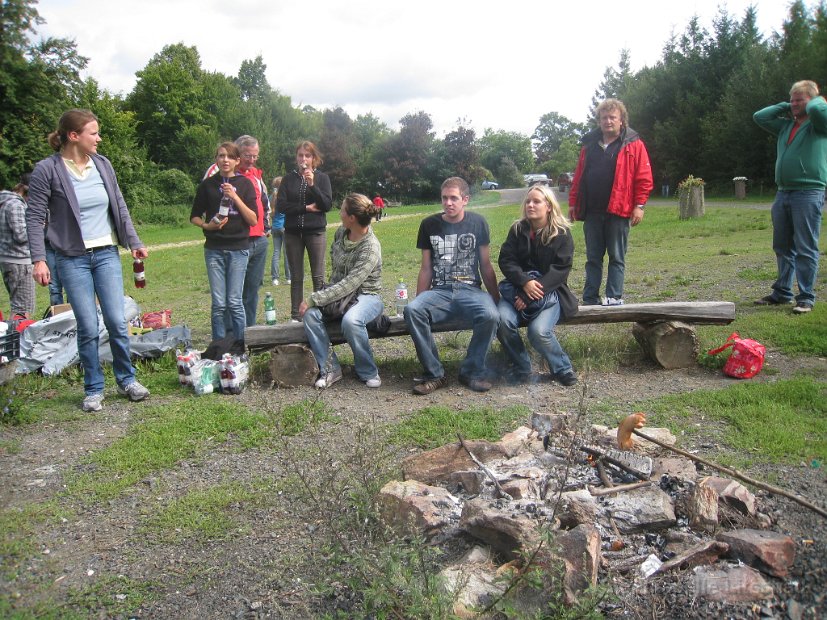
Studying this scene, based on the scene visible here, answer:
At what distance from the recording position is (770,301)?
21.5ft

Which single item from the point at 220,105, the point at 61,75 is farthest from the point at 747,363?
the point at 220,105

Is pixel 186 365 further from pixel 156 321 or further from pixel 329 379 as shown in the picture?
pixel 156 321

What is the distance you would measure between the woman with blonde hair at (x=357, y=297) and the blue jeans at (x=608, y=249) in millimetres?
2019

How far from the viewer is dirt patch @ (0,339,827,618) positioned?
2500 millimetres

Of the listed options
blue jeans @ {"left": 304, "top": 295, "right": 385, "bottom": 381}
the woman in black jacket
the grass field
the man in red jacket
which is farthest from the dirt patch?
the woman in black jacket

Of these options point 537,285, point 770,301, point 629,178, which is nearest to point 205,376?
point 537,285

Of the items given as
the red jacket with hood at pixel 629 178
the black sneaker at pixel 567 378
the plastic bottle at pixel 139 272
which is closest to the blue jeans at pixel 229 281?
the plastic bottle at pixel 139 272

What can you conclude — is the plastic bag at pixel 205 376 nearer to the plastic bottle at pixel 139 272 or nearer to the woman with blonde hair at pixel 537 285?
the plastic bottle at pixel 139 272

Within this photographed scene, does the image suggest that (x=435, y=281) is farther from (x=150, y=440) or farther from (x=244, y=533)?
(x=244, y=533)

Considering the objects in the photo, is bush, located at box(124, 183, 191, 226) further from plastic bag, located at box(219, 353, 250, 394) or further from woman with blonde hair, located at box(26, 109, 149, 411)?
plastic bag, located at box(219, 353, 250, 394)

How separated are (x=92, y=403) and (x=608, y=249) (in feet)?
14.6

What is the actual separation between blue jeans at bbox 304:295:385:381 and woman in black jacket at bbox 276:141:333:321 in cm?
122

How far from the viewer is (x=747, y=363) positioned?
485 cm

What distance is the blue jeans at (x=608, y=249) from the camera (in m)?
5.75
